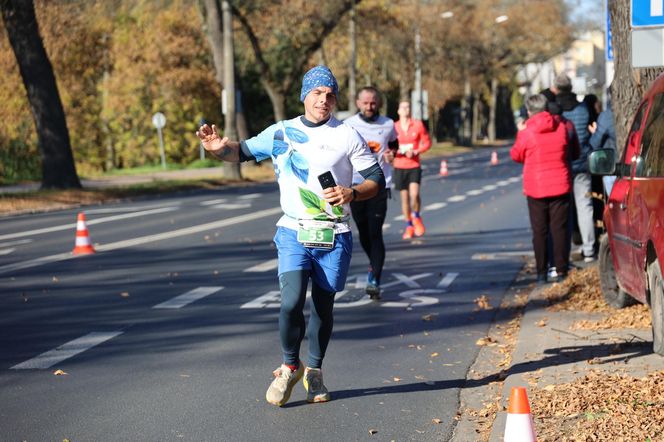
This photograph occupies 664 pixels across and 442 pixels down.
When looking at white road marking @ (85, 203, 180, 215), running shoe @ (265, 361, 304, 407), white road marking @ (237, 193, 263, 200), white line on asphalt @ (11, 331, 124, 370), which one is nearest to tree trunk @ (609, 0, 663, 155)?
white line on asphalt @ (11, 331, 124, 370)

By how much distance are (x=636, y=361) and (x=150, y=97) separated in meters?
49.8

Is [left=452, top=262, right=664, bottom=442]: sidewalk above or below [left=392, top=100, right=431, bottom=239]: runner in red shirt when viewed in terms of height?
below

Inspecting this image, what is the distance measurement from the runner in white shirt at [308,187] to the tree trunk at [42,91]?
77.9 feet

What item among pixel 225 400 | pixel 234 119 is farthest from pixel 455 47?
pixel 225 400

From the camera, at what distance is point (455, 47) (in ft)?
247

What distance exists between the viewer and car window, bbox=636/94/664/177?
746cm

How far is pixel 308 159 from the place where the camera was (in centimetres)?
648

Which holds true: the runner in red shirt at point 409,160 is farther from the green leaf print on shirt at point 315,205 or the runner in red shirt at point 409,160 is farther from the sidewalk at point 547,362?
the green leaf print on shirt at point 315,205

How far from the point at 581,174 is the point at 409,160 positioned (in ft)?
12.5

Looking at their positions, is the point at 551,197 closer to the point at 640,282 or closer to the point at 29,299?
the point at 640,282

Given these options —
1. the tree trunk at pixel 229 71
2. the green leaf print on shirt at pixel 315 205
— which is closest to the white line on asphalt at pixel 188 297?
the green leaf print on shirt at pixel 315 205

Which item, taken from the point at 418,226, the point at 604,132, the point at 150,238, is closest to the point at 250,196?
the point at 150,238

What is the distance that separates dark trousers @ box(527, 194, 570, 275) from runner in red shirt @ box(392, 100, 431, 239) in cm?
476

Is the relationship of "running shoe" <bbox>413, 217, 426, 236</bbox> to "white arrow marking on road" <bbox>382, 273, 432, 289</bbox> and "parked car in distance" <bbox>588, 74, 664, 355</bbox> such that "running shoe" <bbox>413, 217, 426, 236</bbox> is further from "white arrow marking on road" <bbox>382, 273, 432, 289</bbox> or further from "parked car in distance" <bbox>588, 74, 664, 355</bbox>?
"parked car in distance" <bbox>588, 74, 664, 355</bbox>
